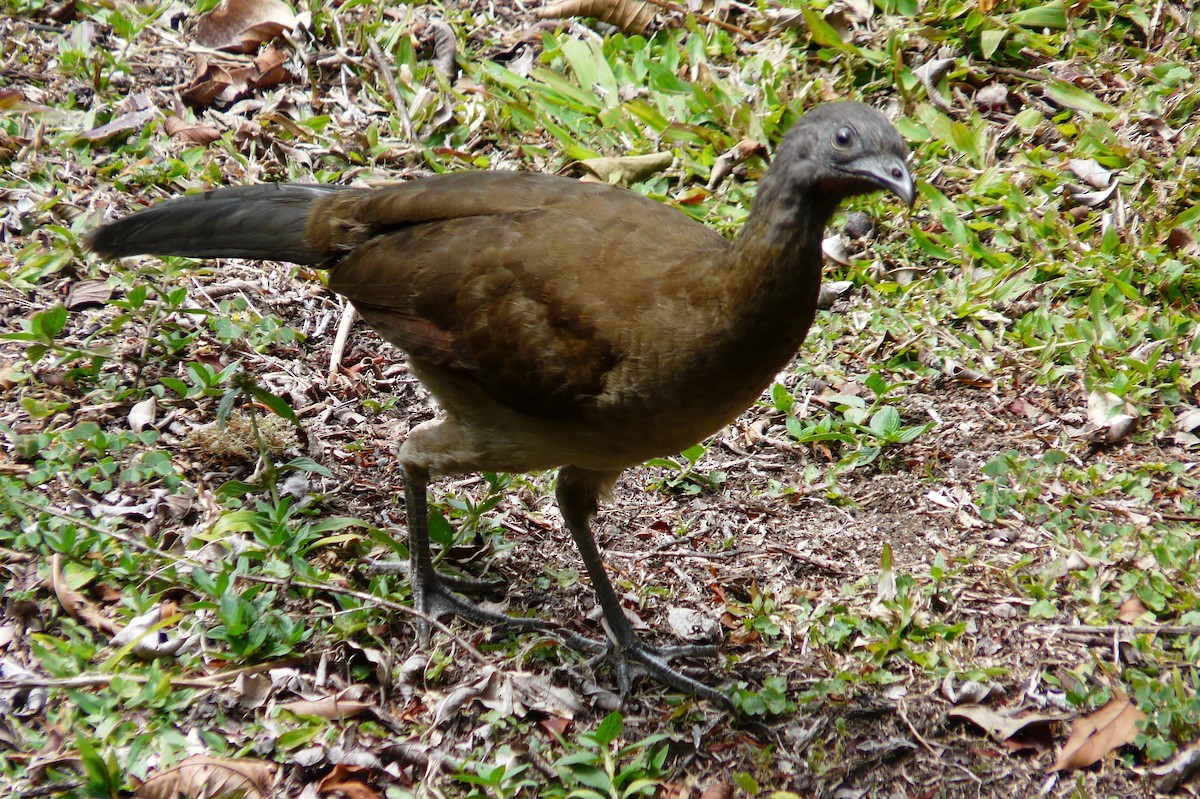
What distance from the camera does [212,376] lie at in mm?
4633

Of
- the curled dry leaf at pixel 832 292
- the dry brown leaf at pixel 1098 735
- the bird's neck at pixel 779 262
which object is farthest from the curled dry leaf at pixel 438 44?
the dry brown leaf at pixel 1098 735

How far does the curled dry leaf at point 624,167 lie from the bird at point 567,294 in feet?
4.94

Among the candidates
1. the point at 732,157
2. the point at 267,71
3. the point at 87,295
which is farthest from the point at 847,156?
the point at 267,71

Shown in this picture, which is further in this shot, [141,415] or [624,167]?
[624,167]

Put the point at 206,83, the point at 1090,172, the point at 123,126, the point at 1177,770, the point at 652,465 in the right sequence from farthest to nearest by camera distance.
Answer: the point at 206,83 < the point at 123,126 < the point at 1090,172 < the point at 652,465 < the point at 1177,770

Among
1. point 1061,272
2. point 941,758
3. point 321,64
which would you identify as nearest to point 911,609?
point 941,758

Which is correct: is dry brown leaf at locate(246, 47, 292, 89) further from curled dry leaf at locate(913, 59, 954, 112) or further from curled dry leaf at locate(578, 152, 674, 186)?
curled dry leaf at locate(913, 59, 954, 112)

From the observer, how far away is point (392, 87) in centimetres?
616

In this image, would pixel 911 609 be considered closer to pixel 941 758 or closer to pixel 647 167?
pixel 941 758

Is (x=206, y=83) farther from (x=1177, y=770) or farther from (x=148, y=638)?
(x=1177, y=770)

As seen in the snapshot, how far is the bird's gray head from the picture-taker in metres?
3.16

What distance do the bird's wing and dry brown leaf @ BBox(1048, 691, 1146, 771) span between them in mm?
1816

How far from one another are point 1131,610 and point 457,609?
2364 millimetres

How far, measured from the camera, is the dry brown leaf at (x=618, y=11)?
6.48 m
